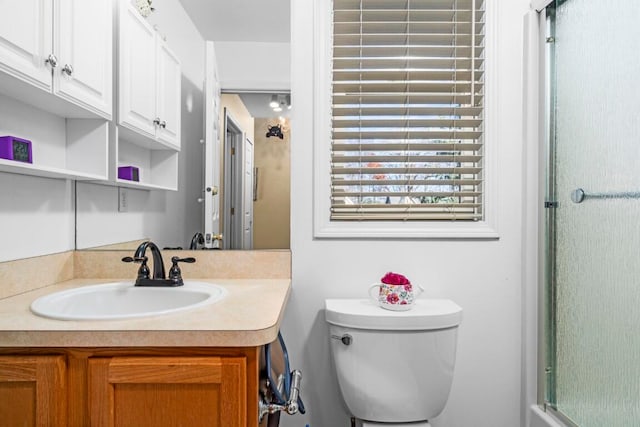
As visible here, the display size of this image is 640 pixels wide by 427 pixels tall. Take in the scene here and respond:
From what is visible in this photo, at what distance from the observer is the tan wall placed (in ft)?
5.04

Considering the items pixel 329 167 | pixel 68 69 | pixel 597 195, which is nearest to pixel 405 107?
pixel 329 167

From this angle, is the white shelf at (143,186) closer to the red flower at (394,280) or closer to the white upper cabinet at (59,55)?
the white upper cabinet at (59,55)

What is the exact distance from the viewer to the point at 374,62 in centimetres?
158

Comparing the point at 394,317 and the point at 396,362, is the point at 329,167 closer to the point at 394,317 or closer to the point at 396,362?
the point at 394,317

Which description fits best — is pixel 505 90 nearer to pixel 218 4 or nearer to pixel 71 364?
pixel 218 4

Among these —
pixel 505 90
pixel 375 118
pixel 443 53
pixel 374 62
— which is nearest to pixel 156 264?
pixel 375 118

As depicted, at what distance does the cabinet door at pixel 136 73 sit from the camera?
1.43m

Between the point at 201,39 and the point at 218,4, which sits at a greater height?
the point at 218,4

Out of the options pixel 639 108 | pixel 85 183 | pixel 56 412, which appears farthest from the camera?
pixel 85 183

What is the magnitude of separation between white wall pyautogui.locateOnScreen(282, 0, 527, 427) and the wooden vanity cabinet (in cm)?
69

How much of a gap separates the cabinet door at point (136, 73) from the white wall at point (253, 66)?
25cm

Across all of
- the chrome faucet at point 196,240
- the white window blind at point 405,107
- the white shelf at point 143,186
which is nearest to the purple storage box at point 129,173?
the white shelf at point 143,186

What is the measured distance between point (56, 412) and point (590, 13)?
1.88m

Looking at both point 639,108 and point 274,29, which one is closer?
point 639,108
